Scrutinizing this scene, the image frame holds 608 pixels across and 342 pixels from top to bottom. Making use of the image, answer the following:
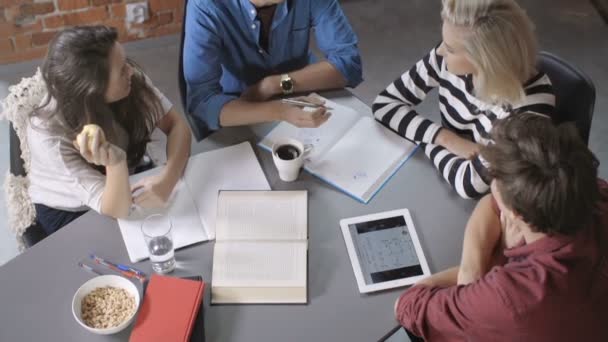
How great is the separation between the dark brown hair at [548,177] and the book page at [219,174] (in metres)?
0.63

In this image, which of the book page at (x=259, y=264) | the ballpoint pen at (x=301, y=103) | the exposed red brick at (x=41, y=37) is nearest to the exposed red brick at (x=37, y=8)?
the exposed red brick at (x=41, y=37)

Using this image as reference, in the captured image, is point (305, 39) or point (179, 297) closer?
point (179, 297)

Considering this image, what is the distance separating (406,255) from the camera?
1.38 meters

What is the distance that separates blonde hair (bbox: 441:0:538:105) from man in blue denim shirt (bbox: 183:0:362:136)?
1.46 feet

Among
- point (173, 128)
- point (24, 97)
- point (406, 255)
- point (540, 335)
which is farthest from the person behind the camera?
point (173, 128)

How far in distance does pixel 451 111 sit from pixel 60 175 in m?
1.11

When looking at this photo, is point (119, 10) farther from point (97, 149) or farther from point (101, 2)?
→ point (97, 149)

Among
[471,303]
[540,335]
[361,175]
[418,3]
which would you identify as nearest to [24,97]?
[361,175]

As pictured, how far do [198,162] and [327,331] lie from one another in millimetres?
613

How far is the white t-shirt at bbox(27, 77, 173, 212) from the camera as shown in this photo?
149cm

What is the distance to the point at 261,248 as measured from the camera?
1380mm

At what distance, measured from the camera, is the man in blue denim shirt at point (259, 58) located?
1.69 metres

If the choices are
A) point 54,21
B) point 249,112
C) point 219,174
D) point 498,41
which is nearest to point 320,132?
point 249,112

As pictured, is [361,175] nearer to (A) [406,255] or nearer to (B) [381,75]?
(A) [406,255]
